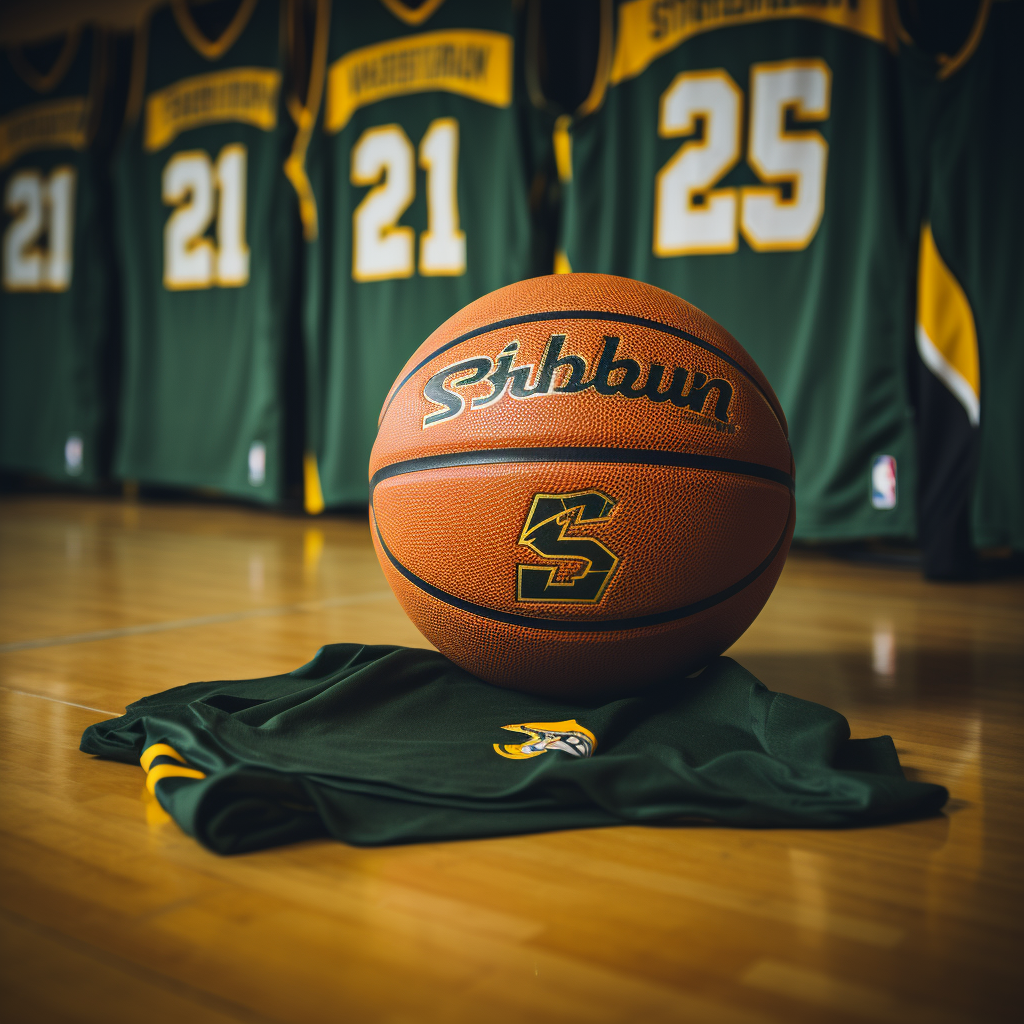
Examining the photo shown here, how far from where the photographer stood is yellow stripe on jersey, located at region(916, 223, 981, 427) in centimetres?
251

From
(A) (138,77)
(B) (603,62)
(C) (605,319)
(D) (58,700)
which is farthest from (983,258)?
(A) (138,77)

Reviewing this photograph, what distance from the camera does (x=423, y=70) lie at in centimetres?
342

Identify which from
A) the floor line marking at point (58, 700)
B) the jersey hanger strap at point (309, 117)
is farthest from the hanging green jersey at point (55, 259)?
the floor line marking at point (58, 700)

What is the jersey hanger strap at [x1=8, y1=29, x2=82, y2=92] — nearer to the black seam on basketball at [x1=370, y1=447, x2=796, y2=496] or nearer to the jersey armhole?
the jersey armhole

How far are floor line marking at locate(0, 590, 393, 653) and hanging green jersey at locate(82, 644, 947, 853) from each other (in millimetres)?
531

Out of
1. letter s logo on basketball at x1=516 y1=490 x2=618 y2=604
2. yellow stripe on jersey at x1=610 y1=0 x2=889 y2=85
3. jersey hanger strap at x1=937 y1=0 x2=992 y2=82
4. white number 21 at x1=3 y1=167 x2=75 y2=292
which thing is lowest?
letter s logo on basketball at x1=516 y1=490 x2=618 y2=604

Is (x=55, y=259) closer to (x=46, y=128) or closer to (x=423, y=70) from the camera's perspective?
(x=46, y=128)

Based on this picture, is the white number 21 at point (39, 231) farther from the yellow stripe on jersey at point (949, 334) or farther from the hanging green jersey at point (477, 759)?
the hanging green jersey at point (477, 759)

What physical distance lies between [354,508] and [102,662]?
2.27 m

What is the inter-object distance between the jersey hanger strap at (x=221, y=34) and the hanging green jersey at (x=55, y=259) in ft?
1.61

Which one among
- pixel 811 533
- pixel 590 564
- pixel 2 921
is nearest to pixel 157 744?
pixel 2 921

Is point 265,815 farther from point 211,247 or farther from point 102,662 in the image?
point 211,247

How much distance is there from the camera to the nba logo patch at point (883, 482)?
2.66 metres

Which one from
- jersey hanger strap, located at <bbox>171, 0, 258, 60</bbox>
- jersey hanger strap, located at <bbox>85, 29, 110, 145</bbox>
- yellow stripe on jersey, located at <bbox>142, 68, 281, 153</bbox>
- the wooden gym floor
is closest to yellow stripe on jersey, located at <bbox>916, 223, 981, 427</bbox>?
the wooden gym floor
